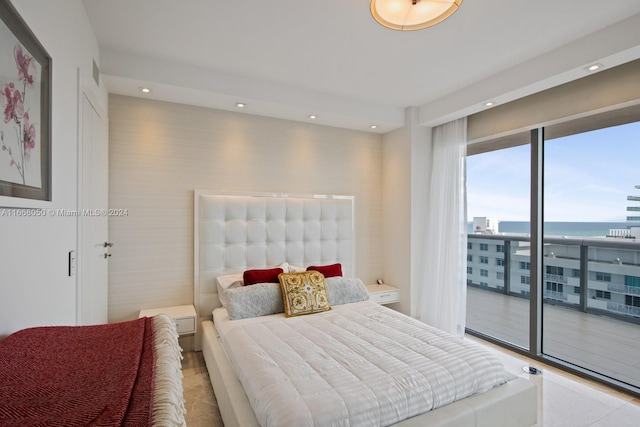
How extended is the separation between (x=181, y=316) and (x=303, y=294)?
111cm

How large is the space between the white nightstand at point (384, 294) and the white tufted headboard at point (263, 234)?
0.37 meters

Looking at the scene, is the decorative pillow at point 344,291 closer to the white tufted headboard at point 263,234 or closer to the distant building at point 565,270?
the white tufted headboard at point 263,234

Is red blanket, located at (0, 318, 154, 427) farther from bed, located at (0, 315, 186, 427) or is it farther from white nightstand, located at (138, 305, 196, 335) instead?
white nightstand, located at (138, 305, 196, 335)

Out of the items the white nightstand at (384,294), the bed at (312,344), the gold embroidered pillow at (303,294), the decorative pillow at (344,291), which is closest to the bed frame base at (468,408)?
the bed at (312,344)

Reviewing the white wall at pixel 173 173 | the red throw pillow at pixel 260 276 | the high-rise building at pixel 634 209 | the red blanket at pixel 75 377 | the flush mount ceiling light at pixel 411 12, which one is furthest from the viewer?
the red throw pillow at pixel 260 276

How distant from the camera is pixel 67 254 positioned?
1623mm

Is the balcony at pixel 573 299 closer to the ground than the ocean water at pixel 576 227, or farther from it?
closer to the ground

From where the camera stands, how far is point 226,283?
10.0 feet

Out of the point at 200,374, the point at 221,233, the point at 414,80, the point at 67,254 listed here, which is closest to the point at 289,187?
the point at 221,233

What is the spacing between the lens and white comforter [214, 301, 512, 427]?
4.90 feet

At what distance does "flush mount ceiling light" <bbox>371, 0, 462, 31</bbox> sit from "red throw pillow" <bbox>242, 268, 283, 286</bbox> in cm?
228

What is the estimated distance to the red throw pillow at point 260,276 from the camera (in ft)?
9.89

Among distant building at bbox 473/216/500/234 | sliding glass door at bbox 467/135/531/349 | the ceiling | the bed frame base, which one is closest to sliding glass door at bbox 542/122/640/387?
sliding glass door at bbox 467/135/531/349

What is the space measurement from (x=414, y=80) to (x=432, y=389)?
2.64 meters
